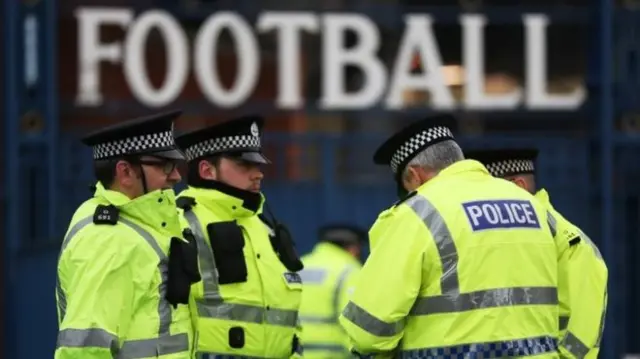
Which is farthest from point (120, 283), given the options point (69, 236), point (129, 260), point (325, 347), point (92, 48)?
point (92, 48)

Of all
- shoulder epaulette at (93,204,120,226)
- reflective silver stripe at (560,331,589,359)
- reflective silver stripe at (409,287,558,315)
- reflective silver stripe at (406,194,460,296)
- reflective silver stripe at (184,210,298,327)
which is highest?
shoulder epaulette at (93,204,120,226)

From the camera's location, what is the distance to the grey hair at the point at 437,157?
5859mm

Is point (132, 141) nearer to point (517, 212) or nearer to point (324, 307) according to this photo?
point (517, 212)

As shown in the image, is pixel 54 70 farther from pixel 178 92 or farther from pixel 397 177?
pixel 397 177

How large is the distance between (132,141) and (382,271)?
114 centimetres

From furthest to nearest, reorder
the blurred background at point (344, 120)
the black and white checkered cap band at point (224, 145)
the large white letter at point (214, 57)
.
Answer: the large white letter at point (214, 57)
the blurred background at point (344, 120)
the black and white checkered cap band at point (224, 145)

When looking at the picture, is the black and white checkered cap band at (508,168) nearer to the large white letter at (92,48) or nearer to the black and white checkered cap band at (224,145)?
the black and white checkered cap band at (224,145)

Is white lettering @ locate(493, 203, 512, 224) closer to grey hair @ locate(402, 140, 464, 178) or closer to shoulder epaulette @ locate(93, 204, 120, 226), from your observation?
grey hair @ locate(402, 140, 464, 178)

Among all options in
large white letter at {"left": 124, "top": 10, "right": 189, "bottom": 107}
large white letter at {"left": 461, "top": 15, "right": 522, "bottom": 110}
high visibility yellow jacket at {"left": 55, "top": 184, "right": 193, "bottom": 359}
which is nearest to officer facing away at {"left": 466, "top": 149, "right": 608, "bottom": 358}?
high visibility yellow jacket at {"left": 55, "top": 184, "right": 193, "bottom": 359}

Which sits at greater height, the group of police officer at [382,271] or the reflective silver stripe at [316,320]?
the group of police officer at [382,271]

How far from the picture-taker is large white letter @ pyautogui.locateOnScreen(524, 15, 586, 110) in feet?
37.0

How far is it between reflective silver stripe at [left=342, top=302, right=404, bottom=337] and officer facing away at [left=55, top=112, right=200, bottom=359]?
72 centimetres

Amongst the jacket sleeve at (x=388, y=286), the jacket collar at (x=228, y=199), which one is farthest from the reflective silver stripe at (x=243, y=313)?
the jacket sleeve at (x=388, y=286)

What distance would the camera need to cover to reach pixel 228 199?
687 centimetres
